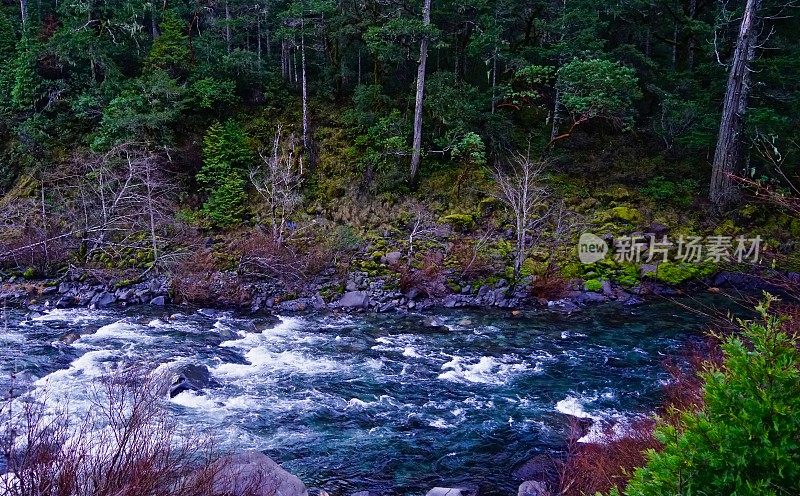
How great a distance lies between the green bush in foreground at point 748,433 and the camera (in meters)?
3.38

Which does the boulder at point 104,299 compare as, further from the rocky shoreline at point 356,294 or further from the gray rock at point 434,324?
the gray rock at point 434,324

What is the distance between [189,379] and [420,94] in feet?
46.9

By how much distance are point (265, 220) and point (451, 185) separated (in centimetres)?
808

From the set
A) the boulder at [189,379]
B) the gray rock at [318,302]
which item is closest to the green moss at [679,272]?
the gray rock at [318,302]

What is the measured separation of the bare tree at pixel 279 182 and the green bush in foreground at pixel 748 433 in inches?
657

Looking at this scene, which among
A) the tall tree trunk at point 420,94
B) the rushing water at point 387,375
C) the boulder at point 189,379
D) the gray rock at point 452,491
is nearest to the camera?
the gray rock at point 452,491

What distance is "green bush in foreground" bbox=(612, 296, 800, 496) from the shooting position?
3375 millimetres

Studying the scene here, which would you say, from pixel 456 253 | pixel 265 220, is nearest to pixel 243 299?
pixel 265 220

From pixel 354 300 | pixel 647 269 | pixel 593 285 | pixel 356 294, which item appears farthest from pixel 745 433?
pixel 647 269

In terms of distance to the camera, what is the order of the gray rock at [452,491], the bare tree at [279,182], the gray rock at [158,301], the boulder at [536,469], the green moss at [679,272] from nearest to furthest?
the gray rock at [452,491] → the boulder at [536,469] → the gray rock at [158,301] → the green moss at [679,272] → the bare tree at [279,182]

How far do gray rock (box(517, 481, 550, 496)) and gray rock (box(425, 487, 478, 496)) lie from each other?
27.3 inches

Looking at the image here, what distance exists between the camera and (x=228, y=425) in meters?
9.55

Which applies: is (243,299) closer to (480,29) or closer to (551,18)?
(480,29)

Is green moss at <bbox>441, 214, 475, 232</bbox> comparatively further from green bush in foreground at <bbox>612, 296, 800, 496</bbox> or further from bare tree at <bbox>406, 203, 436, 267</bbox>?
green bush in foreground at <bbox>612, 296, 800, 496</bbox>
